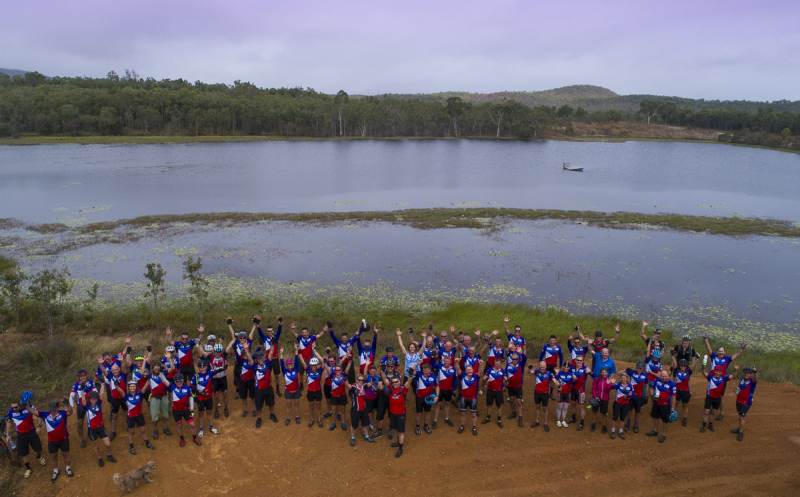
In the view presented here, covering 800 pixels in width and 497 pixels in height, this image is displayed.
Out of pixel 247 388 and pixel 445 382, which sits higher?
pixel 445 382

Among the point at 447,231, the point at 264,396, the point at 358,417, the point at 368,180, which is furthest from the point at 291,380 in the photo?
the point at 368,180

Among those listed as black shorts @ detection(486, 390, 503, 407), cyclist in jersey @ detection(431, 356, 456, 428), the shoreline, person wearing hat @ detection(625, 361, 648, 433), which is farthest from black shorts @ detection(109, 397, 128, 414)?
the shoreline

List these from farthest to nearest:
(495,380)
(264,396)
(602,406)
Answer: (264,396) → (495,380) → (602,406)

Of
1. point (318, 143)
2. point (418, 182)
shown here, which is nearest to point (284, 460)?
point (418, 182)

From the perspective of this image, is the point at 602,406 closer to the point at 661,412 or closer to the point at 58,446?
the point at 661,412

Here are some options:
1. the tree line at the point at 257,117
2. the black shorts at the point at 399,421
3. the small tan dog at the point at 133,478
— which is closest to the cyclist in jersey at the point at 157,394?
the small tan dog at the point at 133,478
